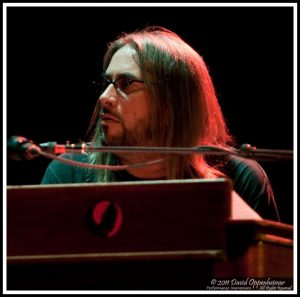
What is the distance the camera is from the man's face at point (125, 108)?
248 centimetres

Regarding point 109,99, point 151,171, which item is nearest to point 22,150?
point 109,99

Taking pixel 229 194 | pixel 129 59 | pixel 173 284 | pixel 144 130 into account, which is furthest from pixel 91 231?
pixel 129 59

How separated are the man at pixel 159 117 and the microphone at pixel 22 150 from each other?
89 centimetres

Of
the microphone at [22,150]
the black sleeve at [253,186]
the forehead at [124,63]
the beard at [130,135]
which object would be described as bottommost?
the black sleeve at [253,186]

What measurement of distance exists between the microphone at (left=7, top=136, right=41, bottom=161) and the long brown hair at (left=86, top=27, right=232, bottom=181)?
3.29 ft

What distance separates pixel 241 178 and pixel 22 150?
1.39m

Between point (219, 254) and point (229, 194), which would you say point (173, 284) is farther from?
point (229, 194)

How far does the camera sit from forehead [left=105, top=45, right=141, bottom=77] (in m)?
2.56

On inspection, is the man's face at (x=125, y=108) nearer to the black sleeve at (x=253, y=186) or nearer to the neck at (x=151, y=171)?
the neck at (x=151, y=171)

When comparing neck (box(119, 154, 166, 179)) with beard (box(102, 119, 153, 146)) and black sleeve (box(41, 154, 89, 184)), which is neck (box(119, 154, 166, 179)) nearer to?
beard (box(102, 119, 153, 146))

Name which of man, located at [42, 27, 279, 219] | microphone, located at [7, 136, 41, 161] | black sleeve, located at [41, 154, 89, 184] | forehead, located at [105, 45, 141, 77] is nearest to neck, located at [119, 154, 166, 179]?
man, located at [42, 27, 279, 219]

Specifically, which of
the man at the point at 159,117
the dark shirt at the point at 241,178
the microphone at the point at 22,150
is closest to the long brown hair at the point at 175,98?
the man at the point at 159,117

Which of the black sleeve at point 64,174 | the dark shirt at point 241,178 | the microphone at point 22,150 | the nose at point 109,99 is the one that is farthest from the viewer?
the black sleeve at point 64,174

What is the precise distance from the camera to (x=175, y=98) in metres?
2.64
